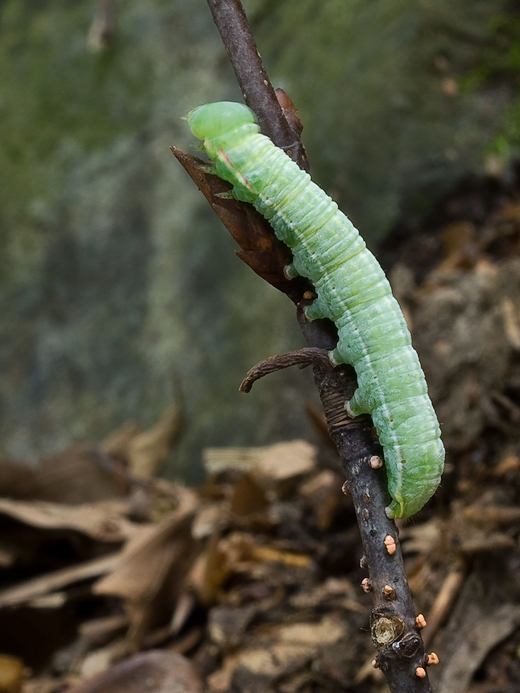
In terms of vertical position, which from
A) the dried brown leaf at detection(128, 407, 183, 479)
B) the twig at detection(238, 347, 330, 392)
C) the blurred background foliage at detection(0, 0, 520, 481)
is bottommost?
the dried brown leaf at detection(128, 407, 183, 479)

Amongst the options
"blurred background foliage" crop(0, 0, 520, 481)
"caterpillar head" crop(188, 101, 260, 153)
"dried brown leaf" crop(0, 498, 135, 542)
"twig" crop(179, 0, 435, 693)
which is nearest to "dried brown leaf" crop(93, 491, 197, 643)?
"dried brown leaf" crop(0, 498, 135, 542)

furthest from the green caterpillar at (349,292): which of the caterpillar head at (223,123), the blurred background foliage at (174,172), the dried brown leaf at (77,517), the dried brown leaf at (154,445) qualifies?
the dried brown leaf at (154,445)

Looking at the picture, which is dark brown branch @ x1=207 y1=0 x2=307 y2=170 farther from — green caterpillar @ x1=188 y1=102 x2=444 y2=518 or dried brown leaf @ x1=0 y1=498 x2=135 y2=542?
dried brown leaf @ x1=0 y1=498 x2=135 y2=542

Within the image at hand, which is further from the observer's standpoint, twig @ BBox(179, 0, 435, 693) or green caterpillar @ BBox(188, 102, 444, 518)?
green caterpillar @ BBox(188, 102, 444, 518)

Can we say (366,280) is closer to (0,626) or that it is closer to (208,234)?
(0,626)

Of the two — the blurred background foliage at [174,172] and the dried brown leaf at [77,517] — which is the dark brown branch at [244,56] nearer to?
the dried brown leaf at [77,517]

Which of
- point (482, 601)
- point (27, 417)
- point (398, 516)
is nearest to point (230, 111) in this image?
point (398, 516)
